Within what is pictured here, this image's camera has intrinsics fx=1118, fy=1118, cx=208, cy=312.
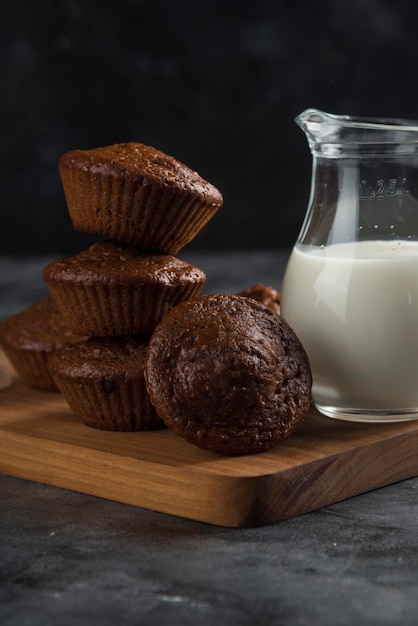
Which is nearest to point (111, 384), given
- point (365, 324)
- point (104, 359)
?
point (104, 359)

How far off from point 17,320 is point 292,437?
697 millimetres

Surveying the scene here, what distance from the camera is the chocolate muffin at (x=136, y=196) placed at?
1.74 metres

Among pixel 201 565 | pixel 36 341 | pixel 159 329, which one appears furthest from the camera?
pixel 36 341

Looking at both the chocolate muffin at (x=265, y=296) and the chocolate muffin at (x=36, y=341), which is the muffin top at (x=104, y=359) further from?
the chocolate muffin at (x=265, y=296)

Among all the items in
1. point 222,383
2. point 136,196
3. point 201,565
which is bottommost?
point 201,565

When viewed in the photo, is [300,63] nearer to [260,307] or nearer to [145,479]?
[260,307]

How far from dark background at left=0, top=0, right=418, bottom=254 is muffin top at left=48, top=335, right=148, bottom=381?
7.78 ft

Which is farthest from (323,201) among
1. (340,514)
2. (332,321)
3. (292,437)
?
(340,514)

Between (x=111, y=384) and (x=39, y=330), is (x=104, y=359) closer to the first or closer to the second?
(x=111, y=384)

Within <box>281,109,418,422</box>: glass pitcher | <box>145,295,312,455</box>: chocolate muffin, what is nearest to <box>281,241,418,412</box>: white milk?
<box>281,109,418,422</box>: glass pitcher

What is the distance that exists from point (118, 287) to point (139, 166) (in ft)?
0.64

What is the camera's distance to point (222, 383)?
61.4 inches

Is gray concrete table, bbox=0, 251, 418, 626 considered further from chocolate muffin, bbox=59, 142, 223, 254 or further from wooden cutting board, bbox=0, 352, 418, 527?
chocolate muffin, bbox=59, 142, 223, 254

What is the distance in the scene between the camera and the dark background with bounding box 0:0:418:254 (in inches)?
161
